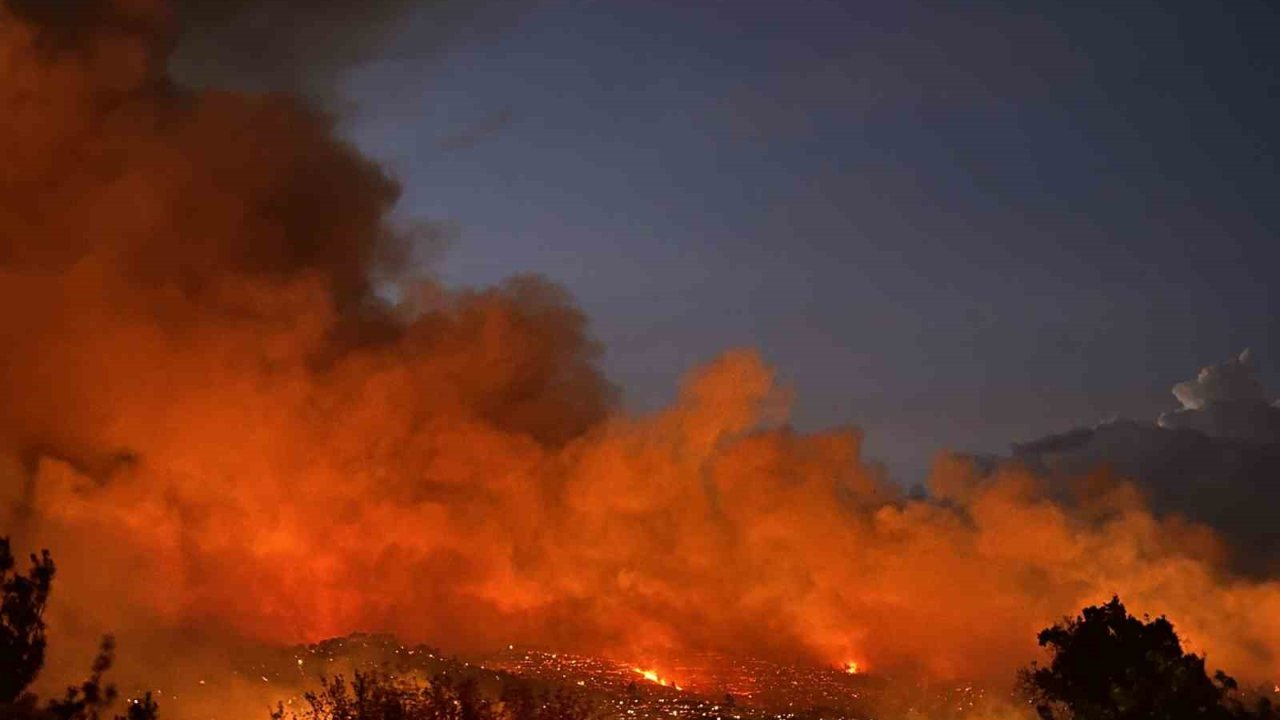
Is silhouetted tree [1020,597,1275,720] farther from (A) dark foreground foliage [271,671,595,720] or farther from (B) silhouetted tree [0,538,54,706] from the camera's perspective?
(B) silhouetted tree [0,538,54,706]

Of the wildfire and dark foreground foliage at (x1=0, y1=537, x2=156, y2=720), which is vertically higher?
the wildfire

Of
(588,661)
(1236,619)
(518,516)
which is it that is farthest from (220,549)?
(1236,619)

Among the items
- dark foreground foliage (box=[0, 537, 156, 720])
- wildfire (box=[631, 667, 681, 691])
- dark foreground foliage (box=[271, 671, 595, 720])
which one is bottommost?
dark foreground foliage (box=[0, 537, 156, 720])

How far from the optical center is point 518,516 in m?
71.9

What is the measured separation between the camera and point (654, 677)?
65125 millimetres

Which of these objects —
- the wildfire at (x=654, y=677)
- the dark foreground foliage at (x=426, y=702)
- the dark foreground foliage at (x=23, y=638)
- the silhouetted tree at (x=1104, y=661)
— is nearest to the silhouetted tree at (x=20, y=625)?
the dark foreground foliage at (x=23, y=638)

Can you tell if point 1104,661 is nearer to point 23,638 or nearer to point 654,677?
point 654,677

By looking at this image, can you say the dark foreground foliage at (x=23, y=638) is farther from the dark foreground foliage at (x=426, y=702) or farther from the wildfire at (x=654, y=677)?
the wildfire at (x=654, y=677)

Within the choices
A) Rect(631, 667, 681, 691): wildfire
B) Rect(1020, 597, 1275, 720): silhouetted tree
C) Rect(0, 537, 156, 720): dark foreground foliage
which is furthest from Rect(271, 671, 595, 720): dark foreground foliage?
Rect(1020, 597, 1275, 720): silhouetted tree

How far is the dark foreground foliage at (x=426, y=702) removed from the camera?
4803cm

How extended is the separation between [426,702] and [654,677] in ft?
59.2

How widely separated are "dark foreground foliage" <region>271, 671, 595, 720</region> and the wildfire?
8177mm

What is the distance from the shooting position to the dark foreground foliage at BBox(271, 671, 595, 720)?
158 feet

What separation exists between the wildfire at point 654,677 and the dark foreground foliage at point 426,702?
8.18 metres
